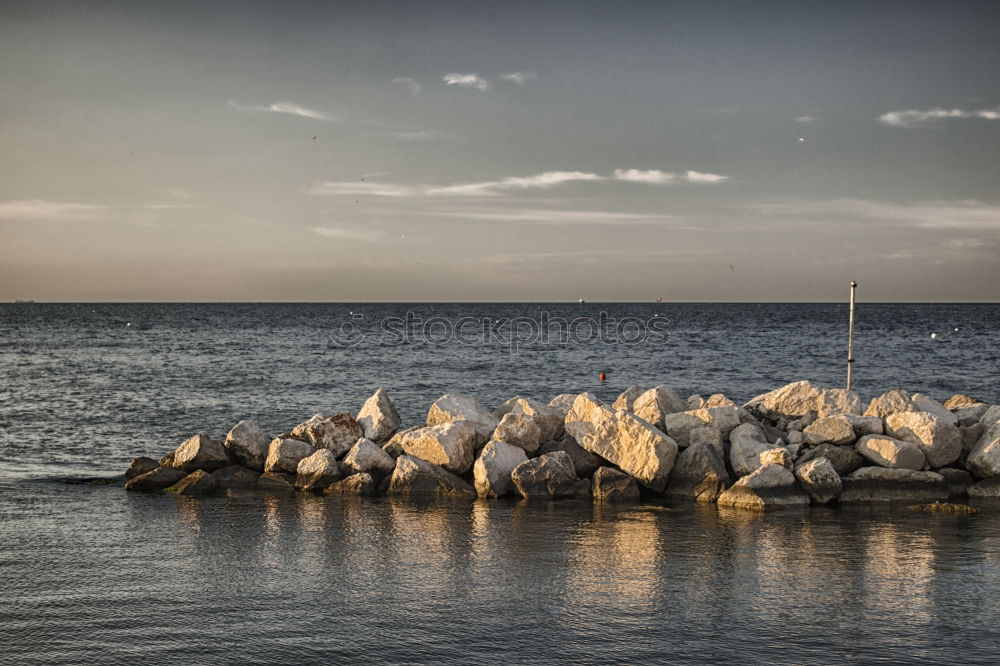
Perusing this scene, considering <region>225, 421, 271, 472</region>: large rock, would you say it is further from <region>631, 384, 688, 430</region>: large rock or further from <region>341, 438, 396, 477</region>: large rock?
<region>631, 384, 688, 430</region>: large rock

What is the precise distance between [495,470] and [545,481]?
0.78m

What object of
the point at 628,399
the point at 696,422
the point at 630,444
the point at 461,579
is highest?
the point at 628,399

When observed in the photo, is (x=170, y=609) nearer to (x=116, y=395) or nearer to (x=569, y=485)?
(x=569, y=485)

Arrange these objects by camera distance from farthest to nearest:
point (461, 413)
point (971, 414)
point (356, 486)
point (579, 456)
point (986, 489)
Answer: point (971, 414) → point (461, 413) → point (579, 456) → point (356, 486) → point (986, 489)

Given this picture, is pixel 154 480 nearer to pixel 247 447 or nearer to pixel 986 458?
pixel 247 447

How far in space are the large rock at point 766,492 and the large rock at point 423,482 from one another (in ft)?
12.8

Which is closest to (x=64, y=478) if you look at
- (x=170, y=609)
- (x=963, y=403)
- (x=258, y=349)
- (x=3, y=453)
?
(x=3, y=453)

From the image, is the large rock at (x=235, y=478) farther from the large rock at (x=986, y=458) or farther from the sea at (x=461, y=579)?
the large rock at (x=986, y=458)

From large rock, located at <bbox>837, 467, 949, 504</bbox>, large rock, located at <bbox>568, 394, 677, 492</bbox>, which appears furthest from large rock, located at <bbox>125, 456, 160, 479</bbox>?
large rock, located at <bbox>837, 467, 949, 504</bbox>

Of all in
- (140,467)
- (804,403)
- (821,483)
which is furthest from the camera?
(804,403)

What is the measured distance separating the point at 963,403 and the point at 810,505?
253 inches

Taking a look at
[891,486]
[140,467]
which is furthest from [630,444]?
[140,467]

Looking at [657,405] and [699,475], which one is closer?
[699,475]

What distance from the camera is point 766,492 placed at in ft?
43.8
